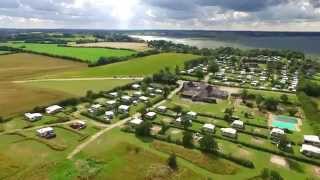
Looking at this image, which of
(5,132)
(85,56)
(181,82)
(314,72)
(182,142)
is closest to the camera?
(182,142)

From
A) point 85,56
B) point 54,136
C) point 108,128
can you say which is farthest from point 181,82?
point 85,56

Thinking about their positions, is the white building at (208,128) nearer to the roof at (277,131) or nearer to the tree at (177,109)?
the roof at (277,131)

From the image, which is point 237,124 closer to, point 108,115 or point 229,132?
point 229,132

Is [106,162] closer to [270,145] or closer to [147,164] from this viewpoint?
[147,164]

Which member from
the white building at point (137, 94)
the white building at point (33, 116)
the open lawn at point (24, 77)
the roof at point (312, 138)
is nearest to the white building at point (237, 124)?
the roof at point (312, 138)

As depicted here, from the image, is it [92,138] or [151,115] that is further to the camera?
[151,115]

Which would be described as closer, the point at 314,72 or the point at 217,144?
the point at 217,144

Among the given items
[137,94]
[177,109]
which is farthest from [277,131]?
[137,94]
